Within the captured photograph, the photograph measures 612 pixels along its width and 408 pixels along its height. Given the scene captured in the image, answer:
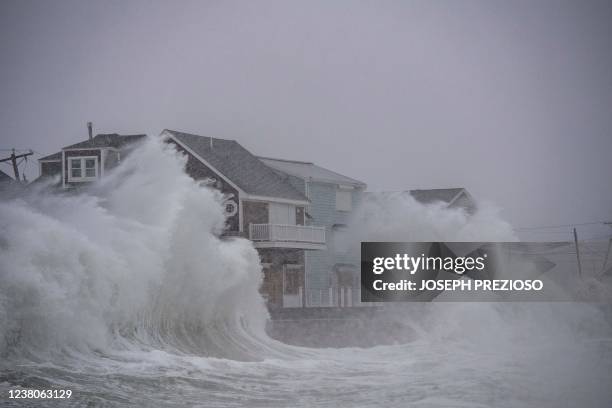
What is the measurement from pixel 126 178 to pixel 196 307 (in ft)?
16.9

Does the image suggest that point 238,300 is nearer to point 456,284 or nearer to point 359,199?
point 456,284

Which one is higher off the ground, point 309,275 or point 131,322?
point 309,275

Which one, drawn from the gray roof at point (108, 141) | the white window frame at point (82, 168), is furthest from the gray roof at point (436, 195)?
the white window frame at point (82, 168)

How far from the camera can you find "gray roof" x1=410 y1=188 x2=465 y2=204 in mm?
53594

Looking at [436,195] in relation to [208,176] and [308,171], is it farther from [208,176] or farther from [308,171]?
[208,176]

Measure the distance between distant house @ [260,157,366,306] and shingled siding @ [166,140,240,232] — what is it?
5944mm

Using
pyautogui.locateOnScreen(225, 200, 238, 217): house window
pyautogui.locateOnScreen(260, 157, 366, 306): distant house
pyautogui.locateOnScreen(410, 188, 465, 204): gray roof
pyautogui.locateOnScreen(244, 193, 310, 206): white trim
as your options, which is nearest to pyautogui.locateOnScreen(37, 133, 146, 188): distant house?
pyautogui.locateOnScreen(225, 200, 238, 217): house window

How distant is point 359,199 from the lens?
48.2 m

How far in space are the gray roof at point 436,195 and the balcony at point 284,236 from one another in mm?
12228

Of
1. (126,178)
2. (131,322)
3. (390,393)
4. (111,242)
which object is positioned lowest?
(390,393)

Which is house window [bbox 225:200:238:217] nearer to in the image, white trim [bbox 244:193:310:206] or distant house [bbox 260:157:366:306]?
white trim [bbox 244:193:310:206]

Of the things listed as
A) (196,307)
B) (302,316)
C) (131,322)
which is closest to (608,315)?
(302,316)

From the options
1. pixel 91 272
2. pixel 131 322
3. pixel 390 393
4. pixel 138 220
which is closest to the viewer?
pixel 390 393

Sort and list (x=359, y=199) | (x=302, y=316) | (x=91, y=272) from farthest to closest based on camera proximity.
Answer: (x=359, y=199)
(x=302, y=316)
(x=91, y=272)
